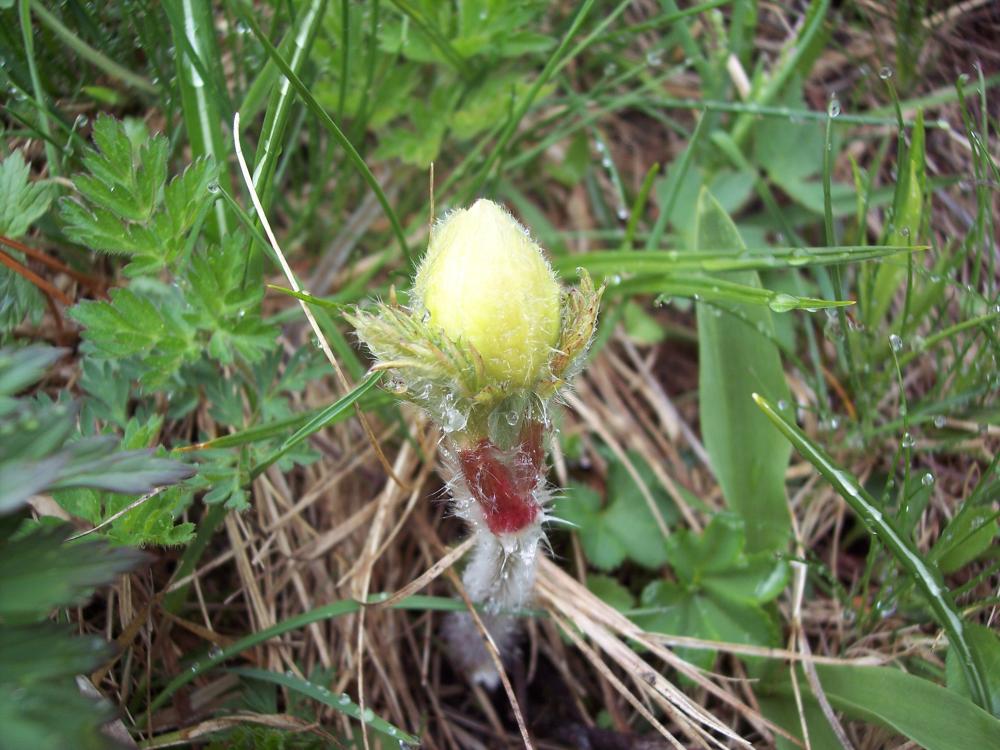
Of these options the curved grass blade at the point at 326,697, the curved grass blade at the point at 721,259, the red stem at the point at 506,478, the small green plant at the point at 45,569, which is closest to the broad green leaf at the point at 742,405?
the curved grass blade at the point at 721,259

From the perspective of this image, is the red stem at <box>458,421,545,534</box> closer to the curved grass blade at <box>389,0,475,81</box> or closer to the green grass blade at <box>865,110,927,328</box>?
the green grass blade at <box>865,110,927,328</box>

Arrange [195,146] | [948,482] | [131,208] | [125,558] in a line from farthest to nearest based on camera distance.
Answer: [948,482]
[195,146]
[131,208]
[125,558]

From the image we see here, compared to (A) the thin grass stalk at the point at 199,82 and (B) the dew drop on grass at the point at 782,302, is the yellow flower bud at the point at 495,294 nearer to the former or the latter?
(B) the dew drop on grass at the point at 782,302

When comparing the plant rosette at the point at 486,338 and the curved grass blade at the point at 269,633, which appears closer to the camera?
the plant rosette at the point at 486,338

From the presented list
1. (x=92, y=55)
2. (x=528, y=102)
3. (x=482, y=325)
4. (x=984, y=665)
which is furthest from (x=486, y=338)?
(x=92, y=55)

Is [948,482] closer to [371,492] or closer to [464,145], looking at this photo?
[371,492]

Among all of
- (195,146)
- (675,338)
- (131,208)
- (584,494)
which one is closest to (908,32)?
(675,338)

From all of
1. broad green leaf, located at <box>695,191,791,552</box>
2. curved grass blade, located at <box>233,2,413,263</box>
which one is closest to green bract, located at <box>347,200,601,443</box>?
curved grass blade, located at <box>233,2,413,263</box>
